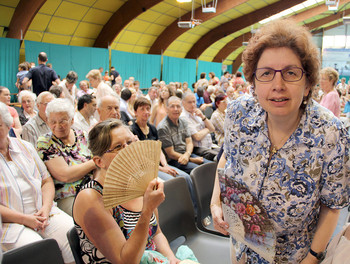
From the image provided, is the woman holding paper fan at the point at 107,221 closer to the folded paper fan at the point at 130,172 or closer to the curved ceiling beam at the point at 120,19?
the folded paper fan at the point at 130,172

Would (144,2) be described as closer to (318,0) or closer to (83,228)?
(318,0)

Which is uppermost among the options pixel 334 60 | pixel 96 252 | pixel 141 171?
pixel 334 60

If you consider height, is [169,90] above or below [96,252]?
above

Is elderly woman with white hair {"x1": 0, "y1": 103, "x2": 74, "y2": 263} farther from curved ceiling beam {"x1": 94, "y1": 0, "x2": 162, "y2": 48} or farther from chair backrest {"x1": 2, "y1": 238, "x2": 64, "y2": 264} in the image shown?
curved ceiling beam {"x1": 94, "y1": 0, "x2": 162, "y2": 48}

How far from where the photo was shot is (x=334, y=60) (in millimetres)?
24062

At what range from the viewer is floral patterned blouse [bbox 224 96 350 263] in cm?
111

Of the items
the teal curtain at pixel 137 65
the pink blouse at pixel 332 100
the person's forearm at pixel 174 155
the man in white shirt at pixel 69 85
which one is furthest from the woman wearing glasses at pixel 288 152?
the teal curtain at pixel 137 65

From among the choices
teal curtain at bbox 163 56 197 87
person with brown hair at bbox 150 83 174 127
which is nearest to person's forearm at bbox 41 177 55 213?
person with brown hair at bbox 150 83 174 127

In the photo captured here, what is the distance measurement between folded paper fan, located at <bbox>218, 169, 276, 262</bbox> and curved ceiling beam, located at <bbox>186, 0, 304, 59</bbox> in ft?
53.3

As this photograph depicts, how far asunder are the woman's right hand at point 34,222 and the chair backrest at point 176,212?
803mm

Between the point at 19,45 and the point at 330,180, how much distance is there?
36.4 feet

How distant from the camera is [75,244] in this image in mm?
1425

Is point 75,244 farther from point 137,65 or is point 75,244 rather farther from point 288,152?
point 137,65

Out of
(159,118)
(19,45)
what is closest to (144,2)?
(19,45)
